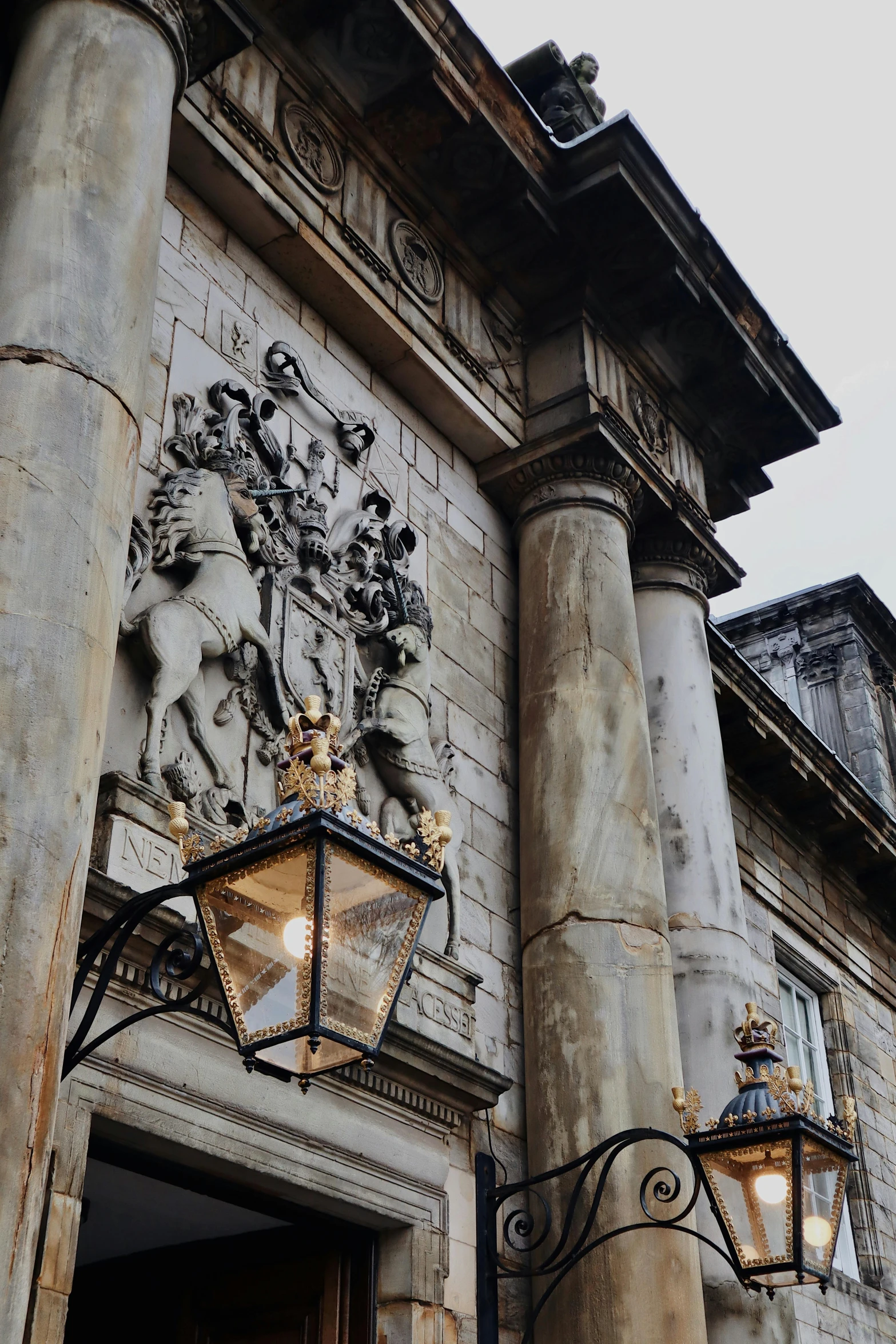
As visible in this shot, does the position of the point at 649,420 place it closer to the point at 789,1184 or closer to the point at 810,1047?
the point at 789,1184

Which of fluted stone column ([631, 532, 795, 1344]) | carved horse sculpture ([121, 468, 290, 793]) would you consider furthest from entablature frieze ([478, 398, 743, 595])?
carved horse sculpture ([121, 468, 290, 793])

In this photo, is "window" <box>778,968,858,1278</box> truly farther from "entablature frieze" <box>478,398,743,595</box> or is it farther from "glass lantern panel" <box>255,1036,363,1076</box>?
"glass lantern panel" <box>255,1036,363,1076</box>

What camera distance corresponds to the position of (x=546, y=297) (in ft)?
29.3

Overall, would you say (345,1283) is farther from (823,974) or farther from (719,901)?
(823,974)

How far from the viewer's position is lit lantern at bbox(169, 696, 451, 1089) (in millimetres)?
3596

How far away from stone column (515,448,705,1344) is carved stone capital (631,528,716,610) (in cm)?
60

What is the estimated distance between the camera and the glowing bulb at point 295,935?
3637mm

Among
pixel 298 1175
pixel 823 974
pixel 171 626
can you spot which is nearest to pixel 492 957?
pixel 298 1175

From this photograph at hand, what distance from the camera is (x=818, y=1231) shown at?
544 cm

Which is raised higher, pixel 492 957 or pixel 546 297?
pixel 546 297

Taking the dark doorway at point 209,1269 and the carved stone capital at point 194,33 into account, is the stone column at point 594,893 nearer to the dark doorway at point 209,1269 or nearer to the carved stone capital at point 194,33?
the dark doorway at point 209,1269

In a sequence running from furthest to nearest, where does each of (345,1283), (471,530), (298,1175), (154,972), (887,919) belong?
1. (887,919)
2. (471,530)
3. (345,1283)
4. (298,1175)
5. (154,972)

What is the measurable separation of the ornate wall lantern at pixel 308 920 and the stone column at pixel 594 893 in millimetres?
3107

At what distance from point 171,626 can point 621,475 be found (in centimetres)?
362
